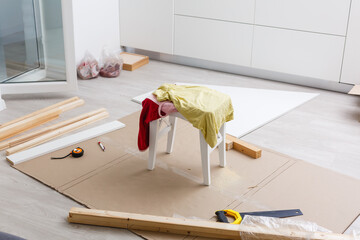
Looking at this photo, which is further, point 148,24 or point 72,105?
point 148,24

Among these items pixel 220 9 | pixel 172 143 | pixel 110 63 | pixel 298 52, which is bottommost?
pixel 172 143

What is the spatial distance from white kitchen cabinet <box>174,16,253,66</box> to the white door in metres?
1.35

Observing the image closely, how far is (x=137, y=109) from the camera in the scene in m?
4.04

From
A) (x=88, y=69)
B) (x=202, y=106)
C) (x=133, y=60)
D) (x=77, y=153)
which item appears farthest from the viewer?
(x=133, y=60)

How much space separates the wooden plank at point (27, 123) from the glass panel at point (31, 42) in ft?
1.94

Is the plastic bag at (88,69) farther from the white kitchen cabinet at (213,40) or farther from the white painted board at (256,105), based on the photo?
the white kitchen cabinet at (213,40)

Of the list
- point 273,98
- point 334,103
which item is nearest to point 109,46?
point 273,98

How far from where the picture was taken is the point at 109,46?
17.4ft

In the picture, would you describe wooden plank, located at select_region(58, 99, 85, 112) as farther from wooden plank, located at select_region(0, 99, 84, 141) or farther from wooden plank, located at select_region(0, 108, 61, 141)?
wooden plank, located at select_region(0, 108, 61, 141)

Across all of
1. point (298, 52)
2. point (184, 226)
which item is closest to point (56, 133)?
point (184, 226)

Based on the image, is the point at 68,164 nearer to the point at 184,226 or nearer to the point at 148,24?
the point at 184,226

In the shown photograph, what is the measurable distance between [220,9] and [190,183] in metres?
2.32

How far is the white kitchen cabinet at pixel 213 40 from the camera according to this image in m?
4.74

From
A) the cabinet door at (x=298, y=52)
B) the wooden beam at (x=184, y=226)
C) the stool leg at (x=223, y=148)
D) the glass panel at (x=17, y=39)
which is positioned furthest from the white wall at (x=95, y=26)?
the wooden beam at (x=184, y=226)
